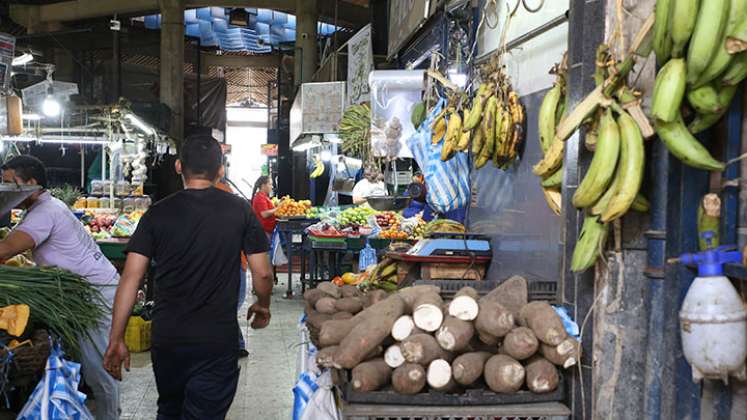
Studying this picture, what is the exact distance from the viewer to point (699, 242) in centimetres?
234

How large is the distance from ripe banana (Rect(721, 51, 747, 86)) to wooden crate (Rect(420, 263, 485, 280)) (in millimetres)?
2671

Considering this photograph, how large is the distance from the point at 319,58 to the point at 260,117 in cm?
974

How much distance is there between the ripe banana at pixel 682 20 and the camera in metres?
2.05

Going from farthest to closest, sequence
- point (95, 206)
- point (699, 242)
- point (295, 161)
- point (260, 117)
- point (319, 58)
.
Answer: point (260, 117), point (295, 161), point (319, 58), point (95, 206), point (699, 242)

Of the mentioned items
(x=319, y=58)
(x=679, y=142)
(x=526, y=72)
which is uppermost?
(x=319, y=58)

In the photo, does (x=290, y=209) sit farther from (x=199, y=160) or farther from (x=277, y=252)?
(x=199, y=160)

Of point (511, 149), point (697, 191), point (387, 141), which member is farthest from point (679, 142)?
point (387, 141)

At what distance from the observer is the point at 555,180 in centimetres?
329

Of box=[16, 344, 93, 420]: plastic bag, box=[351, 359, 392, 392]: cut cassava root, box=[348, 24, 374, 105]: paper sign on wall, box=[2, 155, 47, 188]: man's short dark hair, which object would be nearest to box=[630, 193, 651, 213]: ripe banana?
box=[351, 359, 392, 392]: cut cassava root

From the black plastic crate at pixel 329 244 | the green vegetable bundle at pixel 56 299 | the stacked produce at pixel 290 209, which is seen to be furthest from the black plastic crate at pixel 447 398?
the stacked produce at pixel 290 209

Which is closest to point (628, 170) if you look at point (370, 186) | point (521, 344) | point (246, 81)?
point (521, 344)

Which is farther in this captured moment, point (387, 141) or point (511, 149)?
point (387, 141)

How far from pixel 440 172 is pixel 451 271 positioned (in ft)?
2.95

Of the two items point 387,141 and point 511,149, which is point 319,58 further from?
point 511,149
